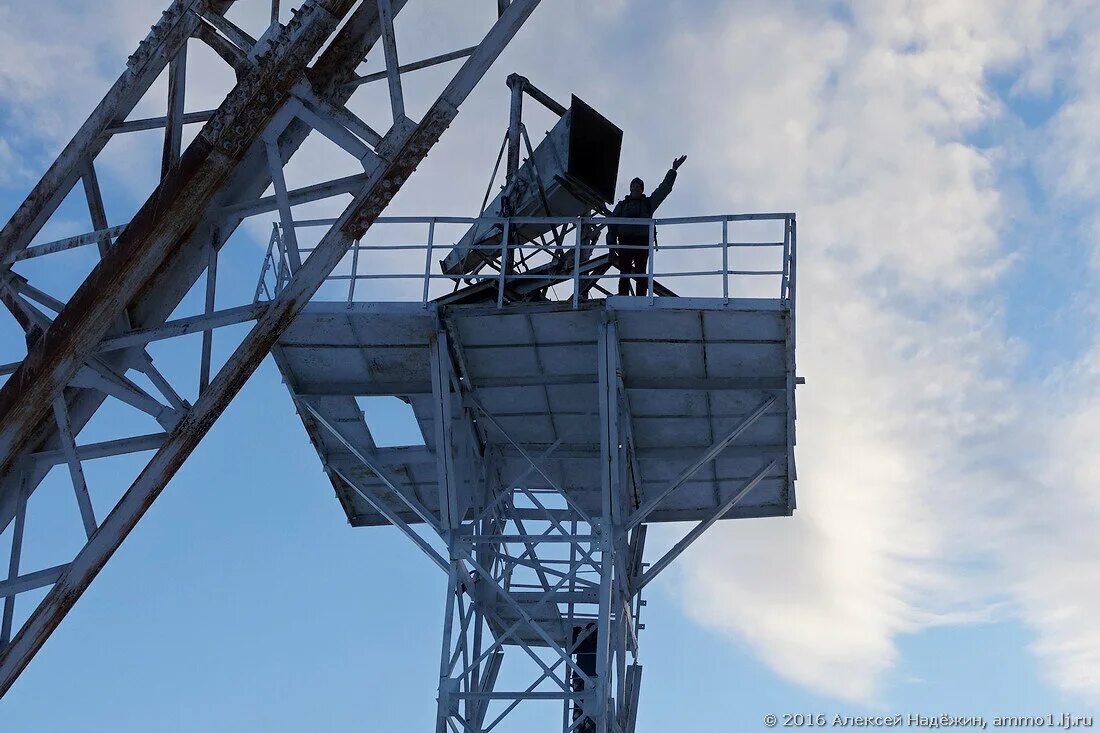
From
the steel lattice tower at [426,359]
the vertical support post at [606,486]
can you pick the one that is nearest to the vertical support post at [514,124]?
the steel lattice tower at [426,359]

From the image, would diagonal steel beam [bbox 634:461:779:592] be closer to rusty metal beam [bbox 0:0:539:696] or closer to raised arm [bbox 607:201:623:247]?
raised arm [bbox 607:201:623:247]

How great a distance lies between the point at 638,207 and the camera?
18641mm

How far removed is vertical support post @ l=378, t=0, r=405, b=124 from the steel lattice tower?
0.02 m

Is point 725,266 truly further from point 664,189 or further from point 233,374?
point 233,374

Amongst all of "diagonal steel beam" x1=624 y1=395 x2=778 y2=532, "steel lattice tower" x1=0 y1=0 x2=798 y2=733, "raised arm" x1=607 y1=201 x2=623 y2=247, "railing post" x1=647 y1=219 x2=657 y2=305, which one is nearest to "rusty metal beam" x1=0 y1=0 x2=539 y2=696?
"steel lattice tower" x1=0 y1=0 x2=798 y2=733

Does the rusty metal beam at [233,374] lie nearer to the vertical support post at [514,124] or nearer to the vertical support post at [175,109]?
the vertical support post at [175,109]

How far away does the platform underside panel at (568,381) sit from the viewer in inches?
688

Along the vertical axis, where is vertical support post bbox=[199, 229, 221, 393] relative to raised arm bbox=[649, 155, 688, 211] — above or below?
below

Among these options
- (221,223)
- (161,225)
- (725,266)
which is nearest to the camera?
(161,225)

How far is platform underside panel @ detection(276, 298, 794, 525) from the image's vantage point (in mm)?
17469

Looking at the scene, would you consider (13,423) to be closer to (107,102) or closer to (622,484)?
(107,102)

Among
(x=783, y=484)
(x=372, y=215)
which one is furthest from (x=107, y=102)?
(x=783, y=484)

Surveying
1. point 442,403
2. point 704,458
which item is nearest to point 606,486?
point 704,458

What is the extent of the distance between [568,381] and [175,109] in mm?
10198
